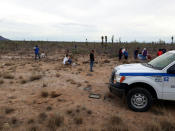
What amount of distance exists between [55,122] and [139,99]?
2516 millimetres

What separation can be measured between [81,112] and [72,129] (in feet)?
3.25

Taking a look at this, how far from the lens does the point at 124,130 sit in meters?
3.78

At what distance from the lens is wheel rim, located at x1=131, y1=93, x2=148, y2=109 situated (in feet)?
15.7

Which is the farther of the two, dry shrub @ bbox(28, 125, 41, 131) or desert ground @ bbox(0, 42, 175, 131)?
desert ground @ bbox(0, 42, 175, 131)

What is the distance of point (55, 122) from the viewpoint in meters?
4.16

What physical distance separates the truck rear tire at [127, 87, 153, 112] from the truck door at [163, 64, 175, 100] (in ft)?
1.47

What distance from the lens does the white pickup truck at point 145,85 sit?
4.56 m

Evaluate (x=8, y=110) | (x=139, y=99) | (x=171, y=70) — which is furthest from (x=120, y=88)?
(x=8, y=110)

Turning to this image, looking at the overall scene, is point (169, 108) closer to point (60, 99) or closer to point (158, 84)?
point (158, 84)

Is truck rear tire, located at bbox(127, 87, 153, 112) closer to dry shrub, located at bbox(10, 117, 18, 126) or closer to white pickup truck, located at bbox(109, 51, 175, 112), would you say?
white pickup truck, located at bbox(109, 51, 175, 112)

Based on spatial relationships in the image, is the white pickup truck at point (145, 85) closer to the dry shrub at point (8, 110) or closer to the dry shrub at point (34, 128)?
the dry shrub at point (34, 128)

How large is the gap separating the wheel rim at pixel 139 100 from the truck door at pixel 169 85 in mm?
559

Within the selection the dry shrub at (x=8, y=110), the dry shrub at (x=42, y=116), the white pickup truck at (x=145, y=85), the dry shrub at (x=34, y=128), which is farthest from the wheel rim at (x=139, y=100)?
the dry shrub at (x=8, y=110)

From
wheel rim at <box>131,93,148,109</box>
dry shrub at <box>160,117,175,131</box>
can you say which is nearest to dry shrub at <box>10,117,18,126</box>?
wheel rim at <box>131,93,148,109</box>
